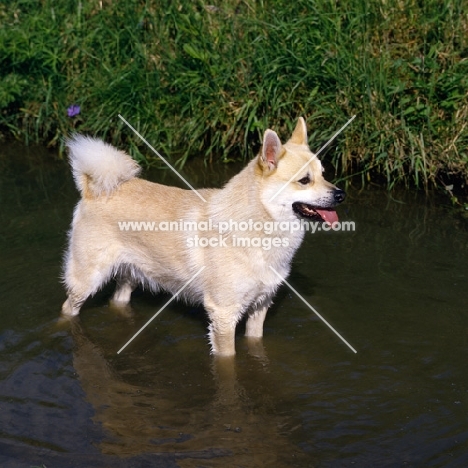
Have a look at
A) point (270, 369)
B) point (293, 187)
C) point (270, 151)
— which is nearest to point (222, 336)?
point (270, 369)

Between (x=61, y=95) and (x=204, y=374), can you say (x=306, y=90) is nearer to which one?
(x=61, y=95)

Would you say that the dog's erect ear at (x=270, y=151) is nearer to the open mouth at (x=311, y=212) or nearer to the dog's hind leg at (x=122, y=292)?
the open mouth at (x=311, y=212)

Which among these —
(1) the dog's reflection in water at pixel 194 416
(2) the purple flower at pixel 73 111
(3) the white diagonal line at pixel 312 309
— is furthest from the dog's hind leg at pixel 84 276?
(2) the purple flower at pixel 73 111

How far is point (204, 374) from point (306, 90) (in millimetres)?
3379

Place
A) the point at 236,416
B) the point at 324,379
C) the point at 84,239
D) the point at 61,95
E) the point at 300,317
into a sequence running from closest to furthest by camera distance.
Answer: the point at 236,416
the point at 324,379
the point at 84,239
the point at 300,317
the point at 61,95

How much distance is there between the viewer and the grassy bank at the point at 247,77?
7.19 m

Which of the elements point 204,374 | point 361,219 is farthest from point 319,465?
point 361,219

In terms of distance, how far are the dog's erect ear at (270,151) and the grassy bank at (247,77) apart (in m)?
2.63

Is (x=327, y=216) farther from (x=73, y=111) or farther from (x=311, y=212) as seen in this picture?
(x=73, y=111)

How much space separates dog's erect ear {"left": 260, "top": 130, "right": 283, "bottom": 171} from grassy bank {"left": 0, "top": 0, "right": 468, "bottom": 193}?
2.63 metres

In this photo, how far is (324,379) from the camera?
494 centimetres

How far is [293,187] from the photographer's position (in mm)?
4770

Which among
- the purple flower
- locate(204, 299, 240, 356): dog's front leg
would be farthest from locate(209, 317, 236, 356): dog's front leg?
the purple flower

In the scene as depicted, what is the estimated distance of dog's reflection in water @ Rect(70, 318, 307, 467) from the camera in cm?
425
